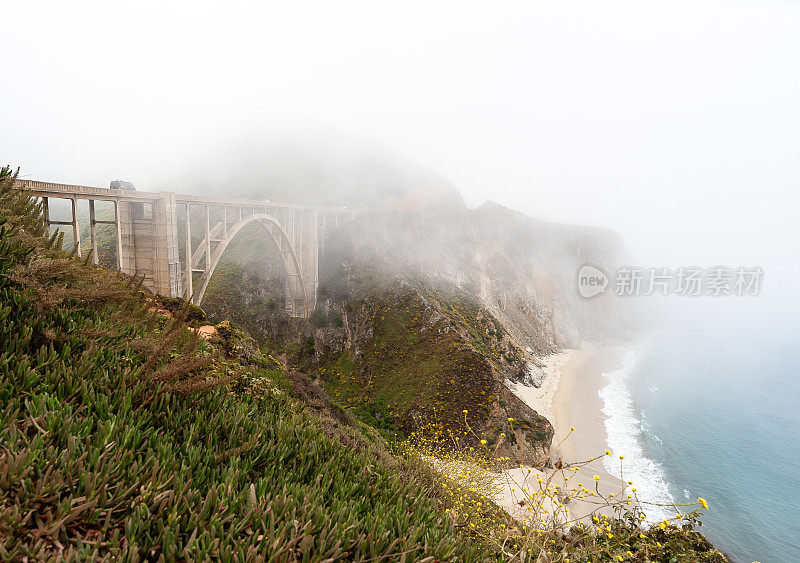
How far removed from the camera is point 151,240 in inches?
741

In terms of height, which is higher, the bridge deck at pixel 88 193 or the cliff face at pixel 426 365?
the bridge deck at pixel 88 193

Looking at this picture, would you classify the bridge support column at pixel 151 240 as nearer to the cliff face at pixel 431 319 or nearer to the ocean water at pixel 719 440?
the cliff face at pixel 431 319

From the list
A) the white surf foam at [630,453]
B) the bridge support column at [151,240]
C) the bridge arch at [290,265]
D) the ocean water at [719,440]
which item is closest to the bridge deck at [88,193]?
the bridge support column at [151,240]

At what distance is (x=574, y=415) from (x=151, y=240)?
3987cm

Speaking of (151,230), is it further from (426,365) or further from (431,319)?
(431,319)

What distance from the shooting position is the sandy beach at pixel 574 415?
24938 millimetres

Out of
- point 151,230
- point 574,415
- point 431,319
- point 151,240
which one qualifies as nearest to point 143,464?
point 151,240

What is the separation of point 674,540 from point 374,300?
36.2 meters

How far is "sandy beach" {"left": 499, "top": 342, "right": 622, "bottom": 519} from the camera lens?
24.9 metres

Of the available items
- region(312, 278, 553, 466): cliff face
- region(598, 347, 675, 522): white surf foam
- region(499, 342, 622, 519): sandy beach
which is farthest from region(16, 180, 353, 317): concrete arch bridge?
region(598, 347, 675, 522): white surf foam

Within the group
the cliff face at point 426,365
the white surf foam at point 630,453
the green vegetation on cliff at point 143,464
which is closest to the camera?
the green vegetation on cliff at point 143,464

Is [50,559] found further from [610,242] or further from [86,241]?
[610,242]

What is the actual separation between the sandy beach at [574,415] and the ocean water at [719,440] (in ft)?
5.10

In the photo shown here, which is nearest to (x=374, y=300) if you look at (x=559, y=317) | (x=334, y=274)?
(x=334, y=274)
